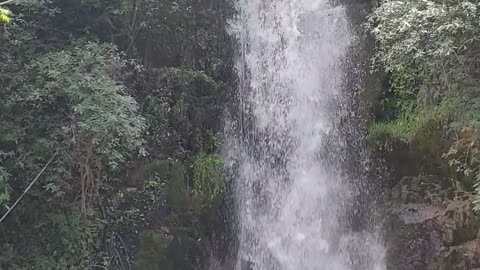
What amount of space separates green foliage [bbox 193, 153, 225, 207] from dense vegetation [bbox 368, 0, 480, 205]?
2172mm

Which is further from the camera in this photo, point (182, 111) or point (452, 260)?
point (182, 111)

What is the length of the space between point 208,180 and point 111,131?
2042mm

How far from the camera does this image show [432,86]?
671 cm

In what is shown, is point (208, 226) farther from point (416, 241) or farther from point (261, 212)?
point (416, 241)

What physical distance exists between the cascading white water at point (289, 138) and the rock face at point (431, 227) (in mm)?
425

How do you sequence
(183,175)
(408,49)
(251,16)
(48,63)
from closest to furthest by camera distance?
(408,49)
(48,63)
(183,175)
(251,16)

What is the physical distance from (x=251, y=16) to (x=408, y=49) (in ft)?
12.5

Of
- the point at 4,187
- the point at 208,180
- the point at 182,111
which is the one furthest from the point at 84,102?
the point at 208,180

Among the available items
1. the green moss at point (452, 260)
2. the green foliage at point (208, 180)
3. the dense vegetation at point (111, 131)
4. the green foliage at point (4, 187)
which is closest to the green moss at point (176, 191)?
the dense vegetation at point (111, 131)

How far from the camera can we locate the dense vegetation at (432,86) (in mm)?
5430

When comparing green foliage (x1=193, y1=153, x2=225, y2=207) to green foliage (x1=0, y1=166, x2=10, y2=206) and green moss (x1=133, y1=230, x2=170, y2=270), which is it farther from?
green foliage (x1=0, y1=166, x2=10, y2=206)

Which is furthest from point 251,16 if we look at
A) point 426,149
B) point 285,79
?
point 426,149

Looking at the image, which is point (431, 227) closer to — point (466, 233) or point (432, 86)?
Answer: point (466, 233)

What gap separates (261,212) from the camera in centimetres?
782
